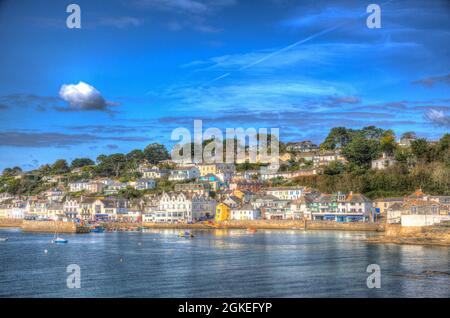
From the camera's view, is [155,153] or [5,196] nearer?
[5,196]

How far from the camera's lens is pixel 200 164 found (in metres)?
60.9

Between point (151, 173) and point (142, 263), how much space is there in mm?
42536

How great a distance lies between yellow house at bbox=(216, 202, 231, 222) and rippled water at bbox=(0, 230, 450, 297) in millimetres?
17326

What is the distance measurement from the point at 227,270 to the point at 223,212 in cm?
2701

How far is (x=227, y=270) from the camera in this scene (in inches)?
738

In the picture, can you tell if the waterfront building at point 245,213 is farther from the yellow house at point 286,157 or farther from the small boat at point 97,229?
the yellow house at point 286,157

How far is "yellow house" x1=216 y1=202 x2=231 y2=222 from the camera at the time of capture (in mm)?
45584

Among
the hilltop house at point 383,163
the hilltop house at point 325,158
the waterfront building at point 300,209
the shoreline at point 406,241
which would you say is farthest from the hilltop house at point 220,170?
the shoreline at point 406,241

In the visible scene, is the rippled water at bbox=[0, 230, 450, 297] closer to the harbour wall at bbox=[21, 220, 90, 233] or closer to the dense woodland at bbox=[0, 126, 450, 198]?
the harbour wall at bbox=[21, 220, 90, 233]

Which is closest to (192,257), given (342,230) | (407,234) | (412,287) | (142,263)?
(142,263)

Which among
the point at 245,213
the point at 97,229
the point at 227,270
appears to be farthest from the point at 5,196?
the point at 227,270

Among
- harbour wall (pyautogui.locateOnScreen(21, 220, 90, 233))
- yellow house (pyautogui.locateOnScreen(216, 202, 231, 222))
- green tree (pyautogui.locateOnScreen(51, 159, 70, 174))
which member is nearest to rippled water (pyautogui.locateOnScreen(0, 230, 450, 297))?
harbour wall (pyautogui.locateOnScreen(21, 220, 90, 233))

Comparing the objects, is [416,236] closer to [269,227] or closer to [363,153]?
[269,227]
